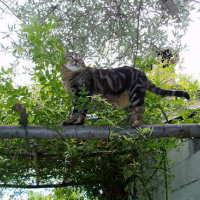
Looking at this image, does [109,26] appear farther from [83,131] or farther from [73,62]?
[83,131]

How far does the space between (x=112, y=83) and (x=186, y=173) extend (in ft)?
3.64

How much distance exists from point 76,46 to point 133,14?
671 millimetres

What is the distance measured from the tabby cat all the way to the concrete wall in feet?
1.96

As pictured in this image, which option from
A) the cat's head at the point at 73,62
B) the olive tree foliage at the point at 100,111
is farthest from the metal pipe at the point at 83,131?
the cat's head at the point at 73,62

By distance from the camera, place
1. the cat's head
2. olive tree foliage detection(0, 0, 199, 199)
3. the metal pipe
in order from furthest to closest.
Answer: the cat's head, olive tree foliage detection(0, 0, 199, 199), the metal pipe

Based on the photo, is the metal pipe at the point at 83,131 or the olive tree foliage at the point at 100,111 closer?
the metal pipe at the point at 83,131

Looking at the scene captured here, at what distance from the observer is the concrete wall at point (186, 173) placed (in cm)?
263

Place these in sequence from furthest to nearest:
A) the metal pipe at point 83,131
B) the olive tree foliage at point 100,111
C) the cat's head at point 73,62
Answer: the cat's head at point 73,62 → the olive tree foliage at point 100,111 → the metal pipe at point 83,131

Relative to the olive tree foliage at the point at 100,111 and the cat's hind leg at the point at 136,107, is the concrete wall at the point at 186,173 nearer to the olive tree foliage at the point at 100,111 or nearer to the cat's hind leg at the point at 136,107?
the olive tree foliage at the point at 100,111

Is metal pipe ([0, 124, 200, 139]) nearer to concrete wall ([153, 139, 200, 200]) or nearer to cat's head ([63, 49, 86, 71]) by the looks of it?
concrete wall ([153, 139, 200, 200])

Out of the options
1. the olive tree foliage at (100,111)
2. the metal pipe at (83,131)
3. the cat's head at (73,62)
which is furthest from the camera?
the cat's head at (73,62)

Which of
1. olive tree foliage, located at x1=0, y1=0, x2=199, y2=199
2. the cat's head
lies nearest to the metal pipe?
olive tree foliage, located at x1=0, y1=0, x2=199, y2=199

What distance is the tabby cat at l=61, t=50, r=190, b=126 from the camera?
2.71 m

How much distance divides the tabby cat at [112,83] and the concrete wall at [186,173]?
0.60 metres
